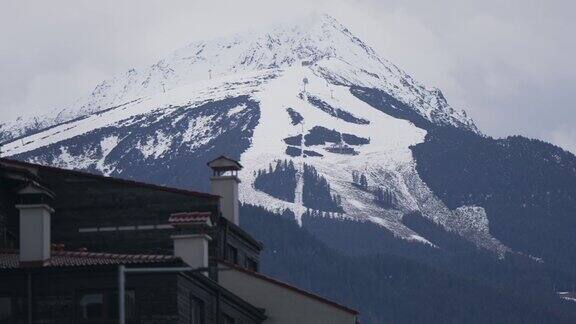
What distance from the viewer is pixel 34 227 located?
2719 inches

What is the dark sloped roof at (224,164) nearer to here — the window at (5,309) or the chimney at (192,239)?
the chimney at (192,239)

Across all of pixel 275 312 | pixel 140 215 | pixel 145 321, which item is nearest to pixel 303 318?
pixel 275 312

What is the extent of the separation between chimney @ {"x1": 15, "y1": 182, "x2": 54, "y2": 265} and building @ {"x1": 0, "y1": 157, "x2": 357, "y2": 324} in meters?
0.03

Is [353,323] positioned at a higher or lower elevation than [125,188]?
lower

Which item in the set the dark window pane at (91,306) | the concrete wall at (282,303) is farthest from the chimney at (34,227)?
the concrete wall at (282,303)

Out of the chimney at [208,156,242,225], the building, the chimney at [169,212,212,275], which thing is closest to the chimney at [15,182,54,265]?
the building

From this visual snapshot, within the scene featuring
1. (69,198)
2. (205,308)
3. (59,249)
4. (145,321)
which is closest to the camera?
(145,321)

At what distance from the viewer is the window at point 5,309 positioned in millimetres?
67438

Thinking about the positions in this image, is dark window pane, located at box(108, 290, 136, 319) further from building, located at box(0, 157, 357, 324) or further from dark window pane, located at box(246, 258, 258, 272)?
dark window pane, located at box(246, 258, 258, 272)

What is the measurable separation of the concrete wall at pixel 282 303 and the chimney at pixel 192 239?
8.23m

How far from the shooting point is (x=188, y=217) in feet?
245

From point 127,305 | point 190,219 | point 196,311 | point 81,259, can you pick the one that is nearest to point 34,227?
point 81,259

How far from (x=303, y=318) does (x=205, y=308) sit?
11.5 m

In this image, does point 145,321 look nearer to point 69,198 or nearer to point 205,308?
point 205,308
